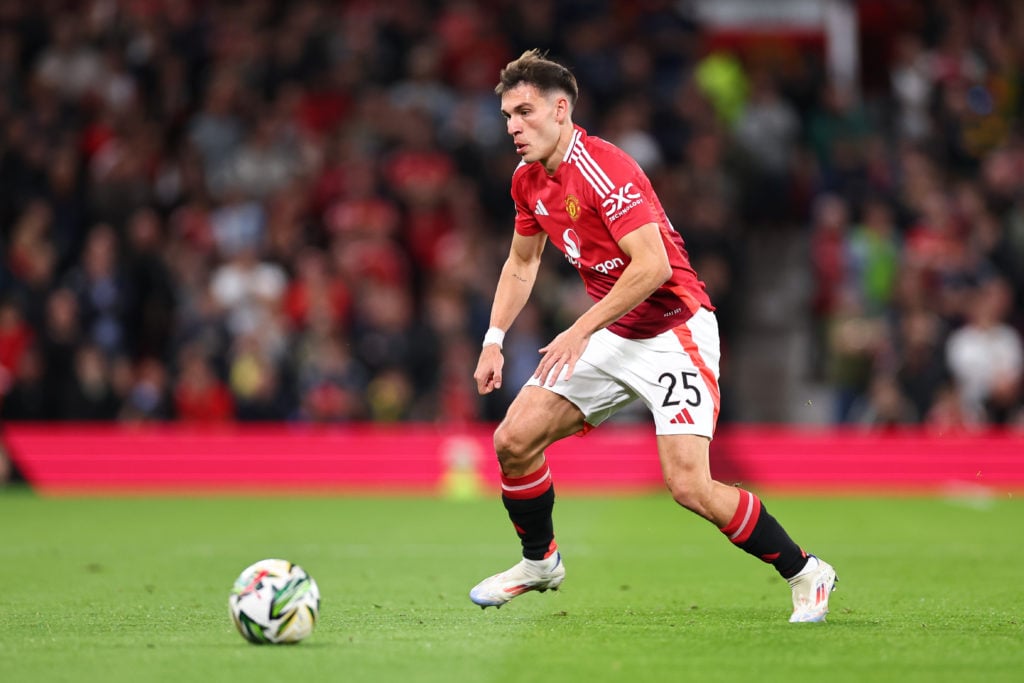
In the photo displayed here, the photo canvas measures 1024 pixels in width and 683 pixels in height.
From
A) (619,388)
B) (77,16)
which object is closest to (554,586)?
(619,388)

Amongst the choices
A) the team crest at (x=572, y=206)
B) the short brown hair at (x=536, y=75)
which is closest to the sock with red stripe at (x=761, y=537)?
the team crest at (x=572, y=206)

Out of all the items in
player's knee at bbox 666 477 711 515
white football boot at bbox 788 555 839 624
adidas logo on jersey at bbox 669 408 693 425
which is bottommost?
white football boot at bbox 788 555 839 624

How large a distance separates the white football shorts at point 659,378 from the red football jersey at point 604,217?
68 millimetres

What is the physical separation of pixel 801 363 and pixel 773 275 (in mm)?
1321

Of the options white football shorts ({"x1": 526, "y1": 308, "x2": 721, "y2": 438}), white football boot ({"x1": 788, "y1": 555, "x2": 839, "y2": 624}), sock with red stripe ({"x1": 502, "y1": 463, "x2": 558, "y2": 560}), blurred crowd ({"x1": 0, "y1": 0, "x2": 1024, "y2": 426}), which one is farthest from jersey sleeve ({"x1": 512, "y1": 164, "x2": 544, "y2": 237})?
blurred crowd ({"x1": 0, "y1": 0, "x2": 1024, "y2": 426})

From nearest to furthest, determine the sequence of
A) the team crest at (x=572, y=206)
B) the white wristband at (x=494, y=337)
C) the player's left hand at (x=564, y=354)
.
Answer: the player's left hand at (x=564, y=354)
the team crest at (x=572, y=206)
the white wristband at (x=494, y=337)

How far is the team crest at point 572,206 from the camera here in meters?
6.92

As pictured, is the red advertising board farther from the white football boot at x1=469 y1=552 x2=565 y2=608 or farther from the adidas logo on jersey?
the adidas logo on jersey

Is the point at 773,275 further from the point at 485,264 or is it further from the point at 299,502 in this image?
the point at 299,502

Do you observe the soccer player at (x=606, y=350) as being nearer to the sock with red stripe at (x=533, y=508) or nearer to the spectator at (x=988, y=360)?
the sock with red stripe at (x=533, y=508)

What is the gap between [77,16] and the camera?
19828mm

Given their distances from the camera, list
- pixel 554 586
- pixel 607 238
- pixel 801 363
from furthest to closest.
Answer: pixel 801 363
pixel 554 586
pixel 607 238

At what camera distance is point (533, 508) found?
7.29 m

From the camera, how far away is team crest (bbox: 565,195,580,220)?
6918 mm
